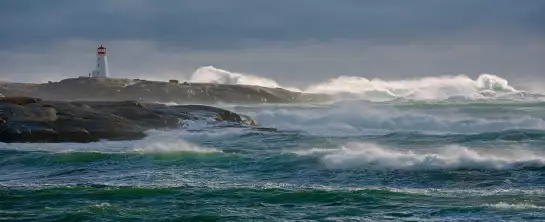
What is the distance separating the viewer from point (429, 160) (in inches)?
732

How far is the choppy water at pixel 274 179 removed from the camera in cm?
1355

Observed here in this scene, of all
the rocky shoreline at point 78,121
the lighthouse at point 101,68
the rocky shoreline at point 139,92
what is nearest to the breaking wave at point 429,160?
the rocky shoreline at point 78,121

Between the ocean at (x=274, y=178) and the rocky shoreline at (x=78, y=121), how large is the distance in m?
0.75

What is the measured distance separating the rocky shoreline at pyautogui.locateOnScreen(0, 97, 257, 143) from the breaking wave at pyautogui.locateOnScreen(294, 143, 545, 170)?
828cm

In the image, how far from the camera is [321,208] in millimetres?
13922

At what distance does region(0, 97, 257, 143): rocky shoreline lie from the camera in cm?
2566

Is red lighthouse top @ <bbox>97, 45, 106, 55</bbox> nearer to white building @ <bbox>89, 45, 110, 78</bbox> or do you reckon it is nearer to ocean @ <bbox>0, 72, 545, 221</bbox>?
white building @ <bbox>89, 45, 110, 78</bbox>

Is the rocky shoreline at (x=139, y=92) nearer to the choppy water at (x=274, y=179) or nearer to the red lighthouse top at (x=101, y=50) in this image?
the red lighthouse top at (x=101, y=50)

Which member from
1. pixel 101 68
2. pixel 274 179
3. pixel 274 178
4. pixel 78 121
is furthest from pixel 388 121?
pixel 101 68

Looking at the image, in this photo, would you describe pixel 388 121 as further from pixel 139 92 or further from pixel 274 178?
pixel 139 92

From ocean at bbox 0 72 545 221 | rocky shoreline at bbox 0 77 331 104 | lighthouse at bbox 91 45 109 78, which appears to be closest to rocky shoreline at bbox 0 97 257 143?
ocean at bbox 0 72 545 221

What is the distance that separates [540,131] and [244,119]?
11539 mm

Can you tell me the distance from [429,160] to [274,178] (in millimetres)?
3290

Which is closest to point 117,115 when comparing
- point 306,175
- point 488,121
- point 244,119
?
point 244,119
